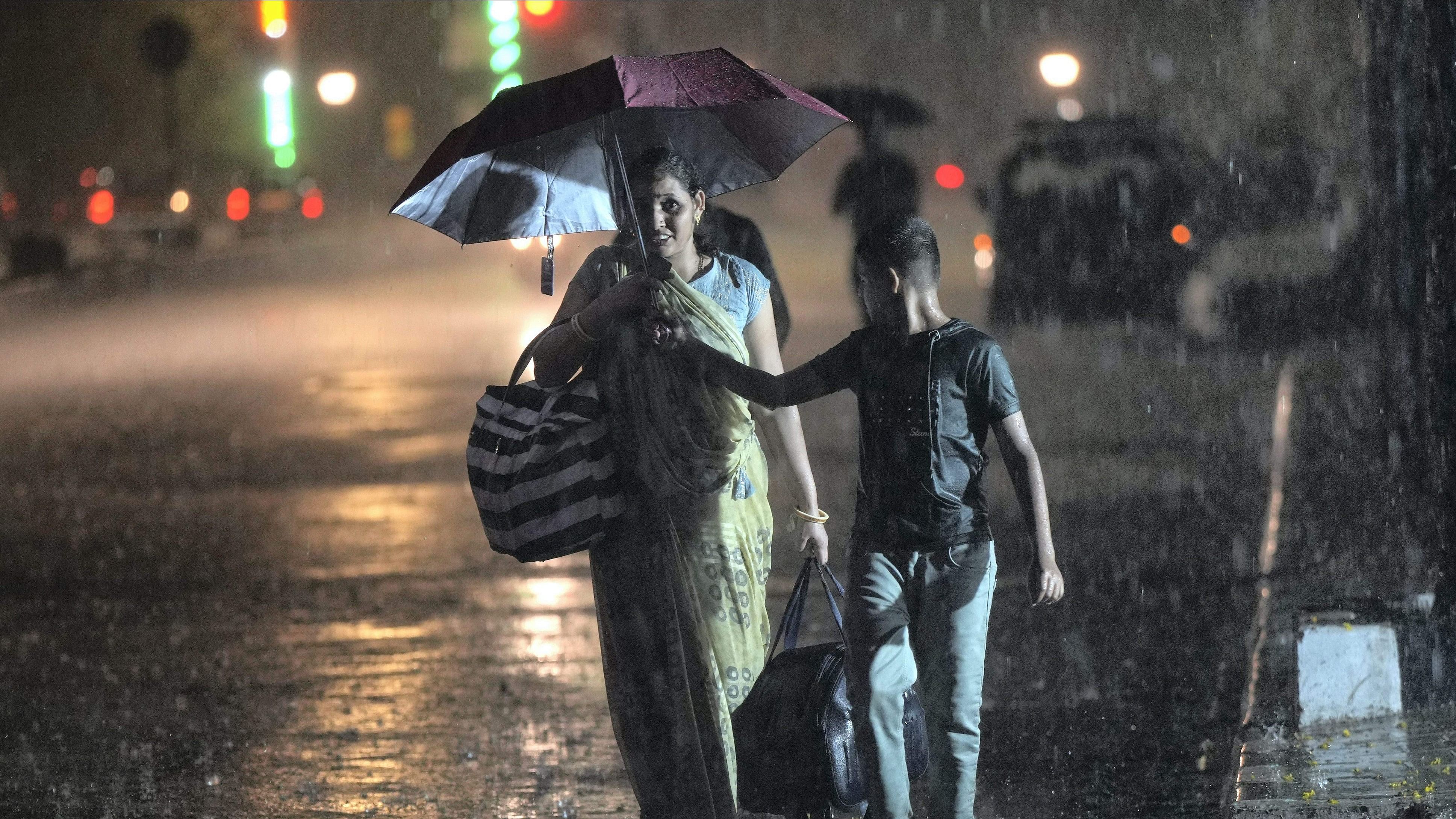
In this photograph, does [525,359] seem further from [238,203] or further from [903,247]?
[238,203]

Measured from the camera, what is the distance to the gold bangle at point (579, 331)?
12.2ft

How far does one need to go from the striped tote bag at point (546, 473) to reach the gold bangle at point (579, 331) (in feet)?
0.35

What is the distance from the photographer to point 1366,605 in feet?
18.7

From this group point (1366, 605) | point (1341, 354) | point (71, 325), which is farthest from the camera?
A: point (71, 325)

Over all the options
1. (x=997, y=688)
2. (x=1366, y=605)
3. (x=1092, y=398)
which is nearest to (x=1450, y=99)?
(x=1366, y=605)

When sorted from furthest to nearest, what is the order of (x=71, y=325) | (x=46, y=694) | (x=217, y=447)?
(x=71, y=325) → (x=217, y=447) → (x=46, y=694)

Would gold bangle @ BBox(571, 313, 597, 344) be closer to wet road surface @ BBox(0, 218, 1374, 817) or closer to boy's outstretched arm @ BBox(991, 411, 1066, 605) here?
boy's outstretched arm @ BBox(991, 411, 1066, 605)

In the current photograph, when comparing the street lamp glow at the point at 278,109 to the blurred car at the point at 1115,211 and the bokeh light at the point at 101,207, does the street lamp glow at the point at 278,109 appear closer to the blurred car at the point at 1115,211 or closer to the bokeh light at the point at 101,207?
the bokeh light at the point at 101,207

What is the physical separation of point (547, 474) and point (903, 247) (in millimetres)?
969

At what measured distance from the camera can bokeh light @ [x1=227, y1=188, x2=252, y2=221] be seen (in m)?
47.8

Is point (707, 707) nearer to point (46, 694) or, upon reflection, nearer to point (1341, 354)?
point (46, 694)

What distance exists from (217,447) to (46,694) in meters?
8.15

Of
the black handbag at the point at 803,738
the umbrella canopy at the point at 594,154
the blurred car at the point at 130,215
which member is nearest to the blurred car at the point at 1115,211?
the umbrella canopy at the point at 594,154

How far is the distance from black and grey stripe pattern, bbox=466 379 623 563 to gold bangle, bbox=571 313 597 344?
0.11m
